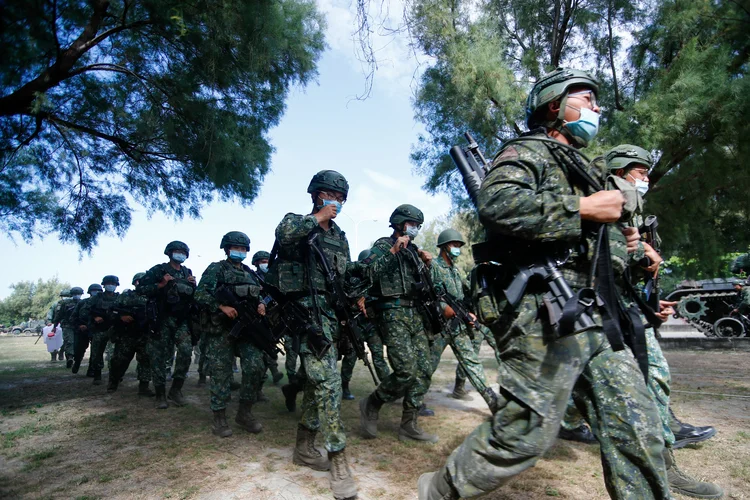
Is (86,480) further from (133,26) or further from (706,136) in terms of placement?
(706,136)

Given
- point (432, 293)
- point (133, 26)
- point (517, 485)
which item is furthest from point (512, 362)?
point (133, 26)

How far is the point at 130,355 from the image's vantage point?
737 cm

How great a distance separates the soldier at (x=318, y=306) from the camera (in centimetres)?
341

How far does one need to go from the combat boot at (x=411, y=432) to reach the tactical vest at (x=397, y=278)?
1.14 meters

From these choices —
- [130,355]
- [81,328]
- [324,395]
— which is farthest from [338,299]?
[81,328]

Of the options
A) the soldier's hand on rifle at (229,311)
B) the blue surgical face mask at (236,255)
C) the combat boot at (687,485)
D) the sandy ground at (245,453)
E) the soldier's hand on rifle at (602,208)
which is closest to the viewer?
the soldier's hand on rifle at (602,208)

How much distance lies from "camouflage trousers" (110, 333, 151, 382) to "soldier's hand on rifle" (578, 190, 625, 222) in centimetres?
678

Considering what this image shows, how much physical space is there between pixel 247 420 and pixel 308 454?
4.63 feet

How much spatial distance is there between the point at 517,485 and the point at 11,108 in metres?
6.53

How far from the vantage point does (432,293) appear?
4.91 metres

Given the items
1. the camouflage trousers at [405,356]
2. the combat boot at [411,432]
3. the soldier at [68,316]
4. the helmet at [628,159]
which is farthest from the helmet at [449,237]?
the soldier at [68,316]

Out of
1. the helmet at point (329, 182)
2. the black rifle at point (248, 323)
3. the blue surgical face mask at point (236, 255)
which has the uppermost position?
the helmet at point (329, 182)

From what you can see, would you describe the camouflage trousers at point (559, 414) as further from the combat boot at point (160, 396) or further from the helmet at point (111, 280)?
the helmet at point (111, 280)

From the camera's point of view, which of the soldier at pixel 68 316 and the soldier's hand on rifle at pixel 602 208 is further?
the soldier at pixel 68 316
